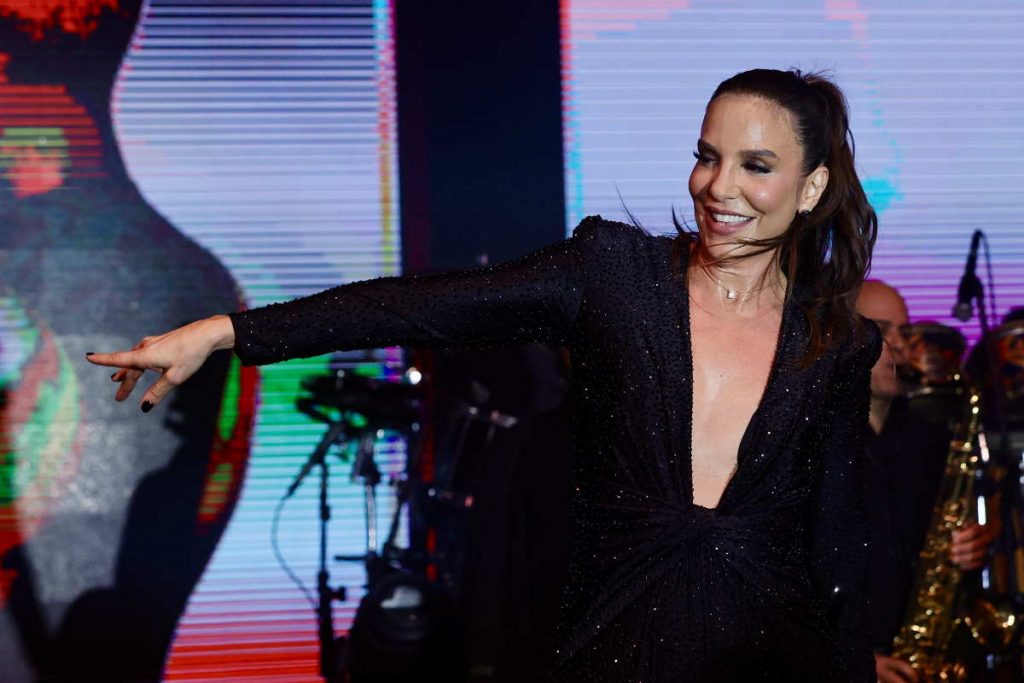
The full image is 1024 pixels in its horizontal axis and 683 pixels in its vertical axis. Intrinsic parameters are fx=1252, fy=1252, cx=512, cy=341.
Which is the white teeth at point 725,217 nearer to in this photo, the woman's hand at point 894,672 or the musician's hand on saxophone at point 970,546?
the woman's hand at point 894,672

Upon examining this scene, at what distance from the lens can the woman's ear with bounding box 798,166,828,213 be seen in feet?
7.47

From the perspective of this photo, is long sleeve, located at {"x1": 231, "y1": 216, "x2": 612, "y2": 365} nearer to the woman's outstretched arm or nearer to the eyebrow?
the woman's outstretched arm

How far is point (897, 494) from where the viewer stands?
4090mm

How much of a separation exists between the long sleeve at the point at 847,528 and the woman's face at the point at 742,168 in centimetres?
32

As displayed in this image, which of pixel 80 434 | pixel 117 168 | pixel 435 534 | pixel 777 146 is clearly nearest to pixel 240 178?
pixel 117 168

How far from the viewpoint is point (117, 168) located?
530 cm

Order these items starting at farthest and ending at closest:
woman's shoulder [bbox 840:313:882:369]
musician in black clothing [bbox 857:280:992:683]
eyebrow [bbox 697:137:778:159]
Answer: musician in black clothing [bbox 857:280:992:683]
woman's shoulder [bbox 840:313:882:369]
eyebrow [bbox 697:137:778:159]

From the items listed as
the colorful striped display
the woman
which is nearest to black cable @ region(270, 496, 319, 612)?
the colorful striped display

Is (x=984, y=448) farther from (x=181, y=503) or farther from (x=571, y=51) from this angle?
(x=181, y=503)

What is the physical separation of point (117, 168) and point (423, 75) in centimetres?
136

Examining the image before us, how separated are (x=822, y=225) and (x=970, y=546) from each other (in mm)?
1897

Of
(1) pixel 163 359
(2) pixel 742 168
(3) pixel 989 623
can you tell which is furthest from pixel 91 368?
(2) pixel 742 168

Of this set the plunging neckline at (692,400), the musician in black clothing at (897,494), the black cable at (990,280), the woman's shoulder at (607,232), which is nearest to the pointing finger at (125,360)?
the woman's shoulder at (607,232)

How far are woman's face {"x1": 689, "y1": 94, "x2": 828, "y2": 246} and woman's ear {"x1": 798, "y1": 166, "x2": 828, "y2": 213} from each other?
3.3 inches
